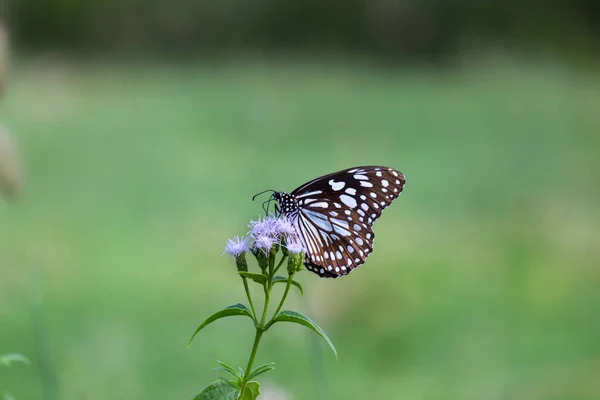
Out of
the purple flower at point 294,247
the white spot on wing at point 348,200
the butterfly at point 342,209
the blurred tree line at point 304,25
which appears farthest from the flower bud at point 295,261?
the blurred tree line at point 304,25

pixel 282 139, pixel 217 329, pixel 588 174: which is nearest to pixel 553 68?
pixel 588 174

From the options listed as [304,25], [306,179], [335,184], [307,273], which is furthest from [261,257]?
[304,25]

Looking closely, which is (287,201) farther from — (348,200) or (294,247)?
(294,247)

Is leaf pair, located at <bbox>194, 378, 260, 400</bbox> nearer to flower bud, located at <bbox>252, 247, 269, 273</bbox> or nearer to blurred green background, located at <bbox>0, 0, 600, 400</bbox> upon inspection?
flower bud, located at <bbox>252, 247, 269, 273</bbox>

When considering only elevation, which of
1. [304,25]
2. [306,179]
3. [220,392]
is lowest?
[220,392]

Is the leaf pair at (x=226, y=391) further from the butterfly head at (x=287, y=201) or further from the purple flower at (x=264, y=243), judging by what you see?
the butterfly head at (x=287, y=201)

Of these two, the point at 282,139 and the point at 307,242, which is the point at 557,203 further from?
the point at 307,242

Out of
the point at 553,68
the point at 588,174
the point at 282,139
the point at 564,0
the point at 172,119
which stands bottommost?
the point at 588,174
